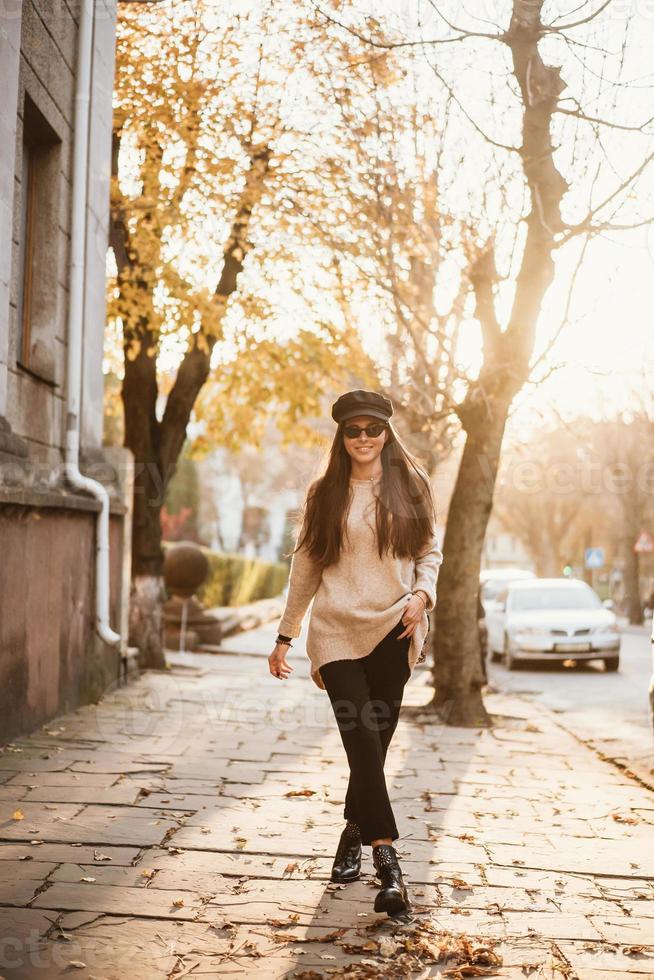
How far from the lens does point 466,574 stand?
1064cm

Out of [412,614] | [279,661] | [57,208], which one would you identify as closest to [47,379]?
[57,208]

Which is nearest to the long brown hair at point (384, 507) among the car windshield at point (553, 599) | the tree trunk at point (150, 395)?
the tree trunk at point (150, 395)

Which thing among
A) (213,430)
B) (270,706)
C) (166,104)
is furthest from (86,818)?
(213,430)

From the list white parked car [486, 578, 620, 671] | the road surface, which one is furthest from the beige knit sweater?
white parked car [486, 578, 620, 671]

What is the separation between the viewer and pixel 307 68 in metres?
12.2

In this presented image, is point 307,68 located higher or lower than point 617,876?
higher

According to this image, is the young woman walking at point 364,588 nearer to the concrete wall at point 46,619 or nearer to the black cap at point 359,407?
the black cap at point 359,407

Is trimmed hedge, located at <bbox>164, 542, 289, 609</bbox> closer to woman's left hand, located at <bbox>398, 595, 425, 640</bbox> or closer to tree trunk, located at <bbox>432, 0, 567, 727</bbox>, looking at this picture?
tree trunk, located at <bbox>432, 0, 567, 727</bbox>

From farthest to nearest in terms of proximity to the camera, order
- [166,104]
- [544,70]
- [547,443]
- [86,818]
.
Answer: [547,443], [166,104], [544,70], [86,818]

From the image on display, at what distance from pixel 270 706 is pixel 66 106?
578 centimetres

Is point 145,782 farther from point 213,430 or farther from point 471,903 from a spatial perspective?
point 213,430

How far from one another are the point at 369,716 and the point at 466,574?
6.24 meters

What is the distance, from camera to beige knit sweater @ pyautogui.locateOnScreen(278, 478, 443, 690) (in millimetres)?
4559

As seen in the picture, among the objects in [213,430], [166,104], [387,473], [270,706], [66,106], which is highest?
[166,104]
